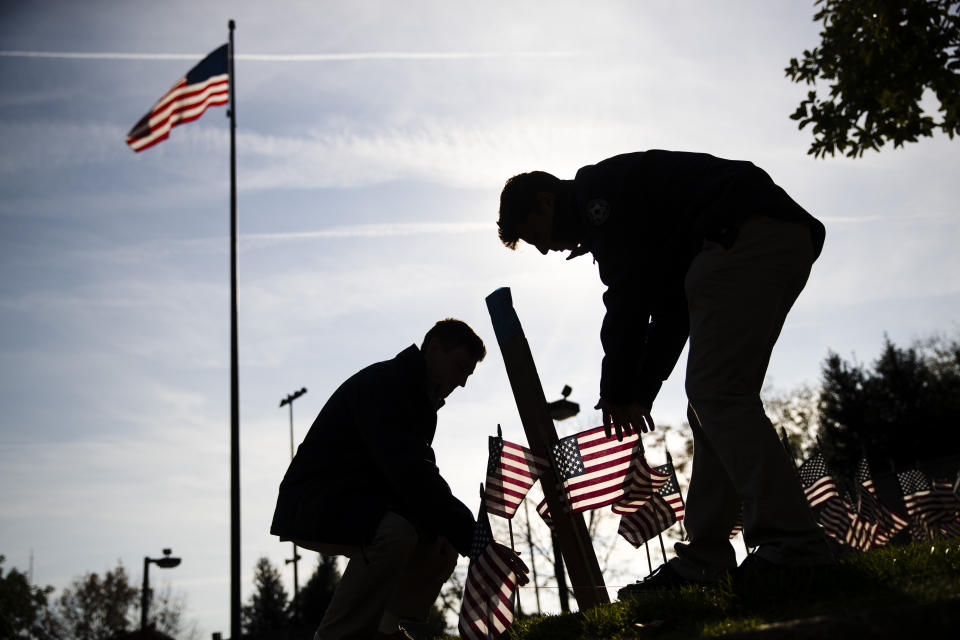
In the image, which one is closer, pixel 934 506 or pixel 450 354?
pixel 450 354

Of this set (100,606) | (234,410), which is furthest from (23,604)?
(234,410)

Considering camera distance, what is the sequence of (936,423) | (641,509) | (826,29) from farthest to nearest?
1. (936,423)
2. (641,509)
3. (826,29)

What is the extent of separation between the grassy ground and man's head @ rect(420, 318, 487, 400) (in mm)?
1510

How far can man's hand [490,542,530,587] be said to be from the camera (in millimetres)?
4473

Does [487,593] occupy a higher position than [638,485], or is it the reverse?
[638,485]

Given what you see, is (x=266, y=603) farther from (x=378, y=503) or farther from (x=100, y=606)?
(x=378, y=503)

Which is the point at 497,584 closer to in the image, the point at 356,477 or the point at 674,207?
the point at 356,477

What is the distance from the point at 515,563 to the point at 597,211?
2.25m

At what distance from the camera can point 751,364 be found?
123 inches

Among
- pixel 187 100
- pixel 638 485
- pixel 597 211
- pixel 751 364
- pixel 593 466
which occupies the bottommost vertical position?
pixel 751 364

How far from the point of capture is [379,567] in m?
3.62

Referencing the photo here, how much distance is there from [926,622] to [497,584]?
9.85ft

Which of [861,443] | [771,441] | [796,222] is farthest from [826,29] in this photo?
[861,443]

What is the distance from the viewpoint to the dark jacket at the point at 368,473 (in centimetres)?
368
